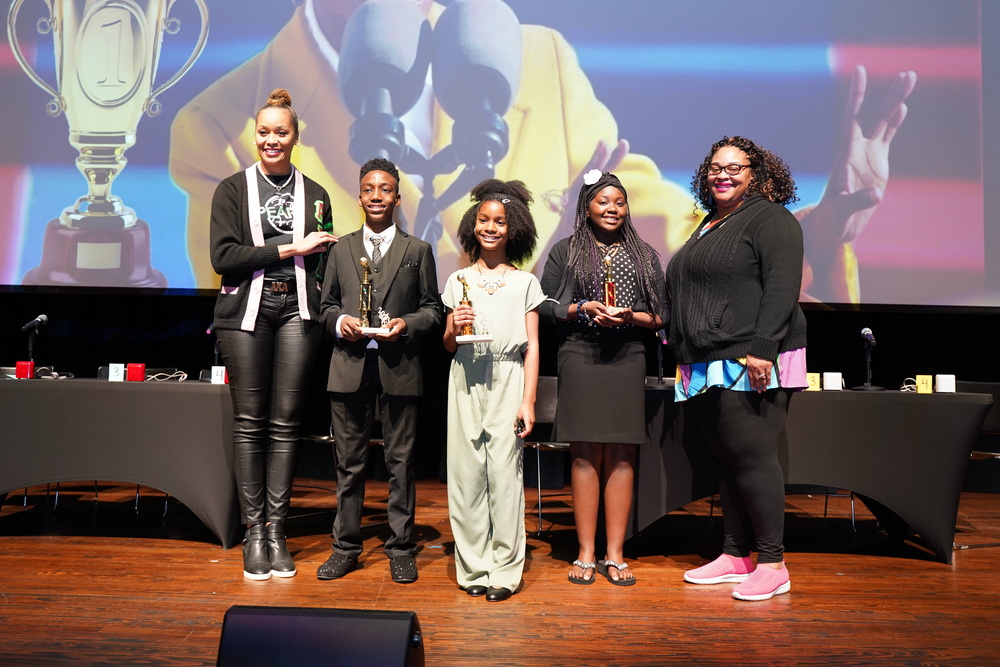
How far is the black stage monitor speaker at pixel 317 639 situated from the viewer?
4.81 ft

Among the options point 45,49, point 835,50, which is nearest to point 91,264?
point 45,49

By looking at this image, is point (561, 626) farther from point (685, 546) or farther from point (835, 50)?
point (835, 50)

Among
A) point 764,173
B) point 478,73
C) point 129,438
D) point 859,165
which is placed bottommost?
point 129,438

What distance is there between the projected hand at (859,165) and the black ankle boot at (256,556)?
3636mm

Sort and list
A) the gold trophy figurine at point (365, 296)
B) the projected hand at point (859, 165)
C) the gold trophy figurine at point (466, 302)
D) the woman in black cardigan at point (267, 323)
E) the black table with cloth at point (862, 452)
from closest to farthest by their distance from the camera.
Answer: the gold trophy figurine at point (466, 302) < the gold trophy figurine at point (365, 296) < the woman in black cardigan at point (267, 323) < the black table with cloth at point (862, 452) < the projected hand at point (859, 165)

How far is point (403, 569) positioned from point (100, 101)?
3718 mm

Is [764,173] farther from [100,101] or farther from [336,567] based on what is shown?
[100,101]

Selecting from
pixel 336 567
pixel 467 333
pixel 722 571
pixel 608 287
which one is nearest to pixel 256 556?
pixel 336 567

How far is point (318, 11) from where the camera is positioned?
487 cm

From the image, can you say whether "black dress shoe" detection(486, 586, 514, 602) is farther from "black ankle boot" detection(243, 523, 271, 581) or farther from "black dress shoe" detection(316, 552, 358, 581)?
"black ankle boot" detection(243, 523, 271, 581)

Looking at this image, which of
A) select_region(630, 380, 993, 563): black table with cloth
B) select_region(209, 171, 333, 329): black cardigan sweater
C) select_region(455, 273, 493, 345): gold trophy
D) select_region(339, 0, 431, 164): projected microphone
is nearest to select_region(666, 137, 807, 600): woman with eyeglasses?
select_region(630, 380, 993, 563): black table with cloth

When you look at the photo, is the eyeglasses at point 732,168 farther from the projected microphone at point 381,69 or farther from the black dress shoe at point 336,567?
the projected microphone at point 381,69

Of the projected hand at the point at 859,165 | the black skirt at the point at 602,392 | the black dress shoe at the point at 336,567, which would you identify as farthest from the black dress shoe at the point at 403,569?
the projected hand at the point at 859,165

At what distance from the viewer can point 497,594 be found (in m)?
2.88
